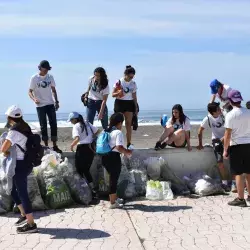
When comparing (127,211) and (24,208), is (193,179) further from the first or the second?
(24,208)

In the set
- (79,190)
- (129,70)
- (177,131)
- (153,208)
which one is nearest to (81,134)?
(79,190)

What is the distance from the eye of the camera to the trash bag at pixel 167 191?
8469mm

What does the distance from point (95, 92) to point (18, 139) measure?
3387 mm

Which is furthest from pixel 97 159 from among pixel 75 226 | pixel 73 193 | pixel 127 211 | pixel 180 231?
pixel 180 231

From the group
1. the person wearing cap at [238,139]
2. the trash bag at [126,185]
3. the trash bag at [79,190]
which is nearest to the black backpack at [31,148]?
the trash bag at [79,190]

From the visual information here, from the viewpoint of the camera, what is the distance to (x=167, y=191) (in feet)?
28.1

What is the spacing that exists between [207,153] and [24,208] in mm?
4461

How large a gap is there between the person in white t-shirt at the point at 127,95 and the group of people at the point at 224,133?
2.44 feet

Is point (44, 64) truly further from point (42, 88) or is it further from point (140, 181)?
point (140, 181)

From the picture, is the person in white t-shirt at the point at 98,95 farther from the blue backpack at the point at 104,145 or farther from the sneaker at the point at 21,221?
the sneaker at the point at 21,221

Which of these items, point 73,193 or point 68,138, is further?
point 68,138

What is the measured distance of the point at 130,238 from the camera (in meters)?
6.11

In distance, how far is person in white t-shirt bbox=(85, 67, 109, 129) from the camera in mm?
9391

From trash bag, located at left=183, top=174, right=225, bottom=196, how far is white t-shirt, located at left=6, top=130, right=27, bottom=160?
12.1 ft
